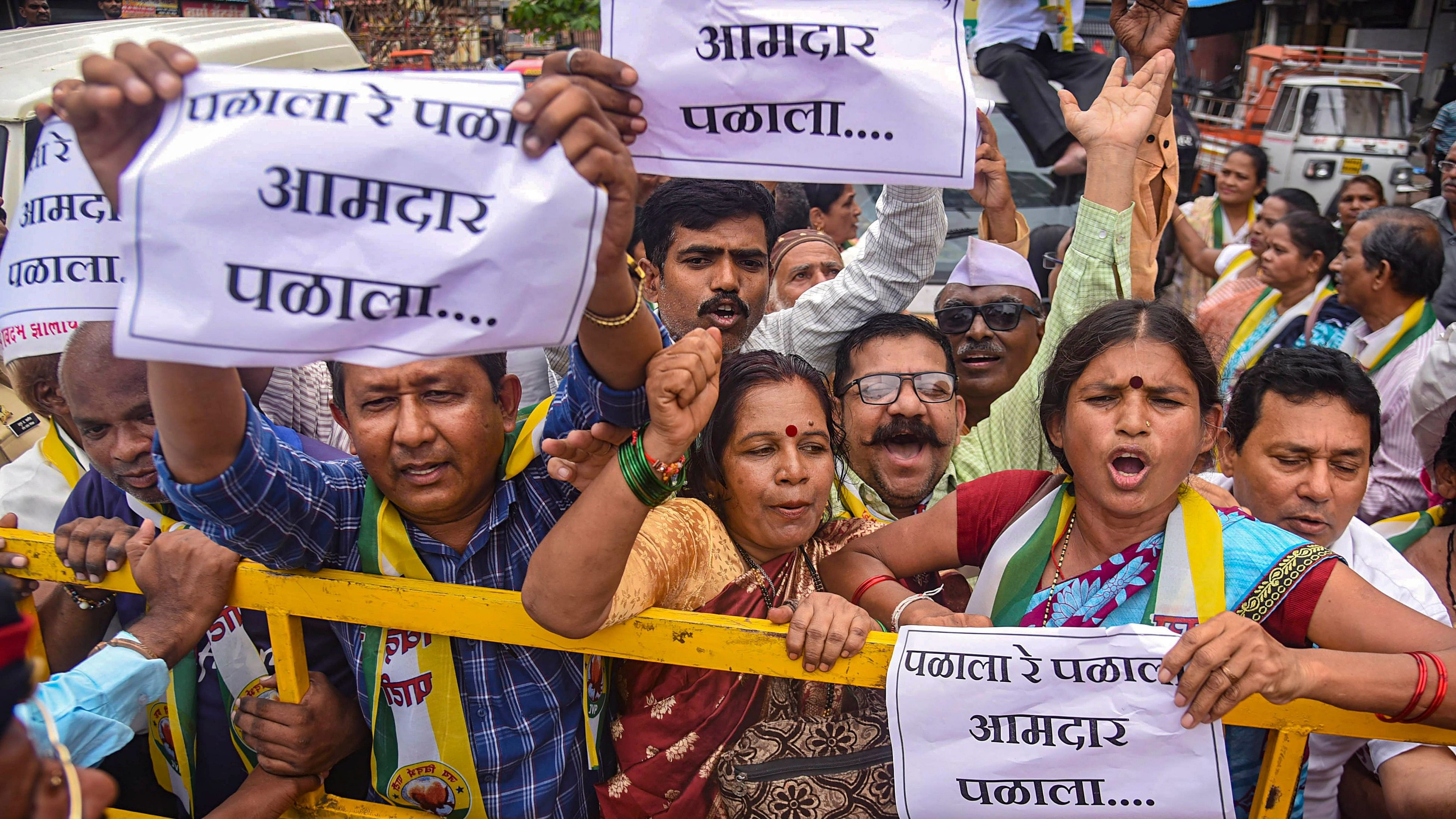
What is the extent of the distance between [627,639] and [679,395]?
467 mm

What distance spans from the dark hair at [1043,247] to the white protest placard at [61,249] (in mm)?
4441

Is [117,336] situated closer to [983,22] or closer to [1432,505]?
[1432,505]

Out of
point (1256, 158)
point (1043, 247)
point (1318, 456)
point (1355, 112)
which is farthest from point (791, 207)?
point (1355, 112)

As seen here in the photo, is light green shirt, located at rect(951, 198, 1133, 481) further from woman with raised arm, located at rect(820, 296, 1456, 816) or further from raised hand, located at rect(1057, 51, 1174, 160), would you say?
woman with raised arm, located at rect(820, 296, 1456, 816)

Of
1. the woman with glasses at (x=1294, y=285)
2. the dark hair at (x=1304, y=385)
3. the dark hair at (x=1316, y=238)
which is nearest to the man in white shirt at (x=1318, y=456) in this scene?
the dark hair at (x=1304, y=385)

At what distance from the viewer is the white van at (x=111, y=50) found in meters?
3.79

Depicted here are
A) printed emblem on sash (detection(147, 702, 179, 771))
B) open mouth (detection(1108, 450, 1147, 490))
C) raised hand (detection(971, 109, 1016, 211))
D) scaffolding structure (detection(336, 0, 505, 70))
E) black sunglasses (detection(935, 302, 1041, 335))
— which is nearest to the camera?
open mouth (detection(1108, 450, 1147, 490))

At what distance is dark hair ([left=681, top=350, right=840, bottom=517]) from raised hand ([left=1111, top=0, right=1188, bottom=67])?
1.40m

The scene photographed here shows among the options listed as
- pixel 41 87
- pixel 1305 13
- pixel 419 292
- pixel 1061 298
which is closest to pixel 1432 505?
pixel 1061 298

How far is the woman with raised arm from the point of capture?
1606 millimetres

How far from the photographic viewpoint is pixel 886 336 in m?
2.77

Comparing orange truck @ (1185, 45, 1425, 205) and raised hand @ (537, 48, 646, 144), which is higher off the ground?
raised hand @ (537, 48, 646, 144)

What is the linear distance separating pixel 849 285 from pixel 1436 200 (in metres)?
5.94

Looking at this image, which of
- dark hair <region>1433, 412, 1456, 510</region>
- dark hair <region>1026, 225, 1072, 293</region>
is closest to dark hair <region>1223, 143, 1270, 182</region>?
dark hair <region>1026, 225, 1072, 293</region>
